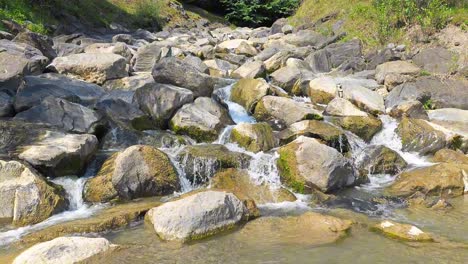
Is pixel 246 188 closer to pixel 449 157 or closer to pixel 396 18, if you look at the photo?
pixel 449 157

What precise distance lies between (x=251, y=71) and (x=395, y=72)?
5.57 meters

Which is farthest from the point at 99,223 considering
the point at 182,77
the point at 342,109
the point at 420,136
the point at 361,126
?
the point at 420,136

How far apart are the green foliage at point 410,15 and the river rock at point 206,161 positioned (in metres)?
12.9

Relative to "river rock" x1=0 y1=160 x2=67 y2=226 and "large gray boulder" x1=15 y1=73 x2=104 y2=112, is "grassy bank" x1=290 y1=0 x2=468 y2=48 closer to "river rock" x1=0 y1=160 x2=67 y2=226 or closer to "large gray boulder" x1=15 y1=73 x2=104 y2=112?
"large gray boulder" x1=15 y1=73 x2=104 y2=112

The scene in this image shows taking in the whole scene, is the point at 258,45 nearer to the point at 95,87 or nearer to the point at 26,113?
the point at 95,87

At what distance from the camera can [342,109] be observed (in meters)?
14.3

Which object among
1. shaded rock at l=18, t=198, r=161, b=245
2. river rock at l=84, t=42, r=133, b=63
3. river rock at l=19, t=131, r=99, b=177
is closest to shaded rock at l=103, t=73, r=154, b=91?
river rock at l=84, t=42, r=133, b=63

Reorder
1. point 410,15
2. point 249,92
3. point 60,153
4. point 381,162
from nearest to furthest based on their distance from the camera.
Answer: point 60,153 < point 381,162 < point 249,92 < point 410,15

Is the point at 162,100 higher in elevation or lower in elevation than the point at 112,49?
lower

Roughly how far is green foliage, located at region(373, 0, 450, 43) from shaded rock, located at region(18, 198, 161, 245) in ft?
52.4

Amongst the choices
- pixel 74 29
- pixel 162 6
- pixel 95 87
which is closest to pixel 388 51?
pixel 95 87

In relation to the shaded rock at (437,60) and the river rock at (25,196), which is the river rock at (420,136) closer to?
the shaded rock at (437,60)

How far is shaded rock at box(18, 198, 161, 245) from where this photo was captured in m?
7.81

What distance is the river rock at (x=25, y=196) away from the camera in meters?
8.65
